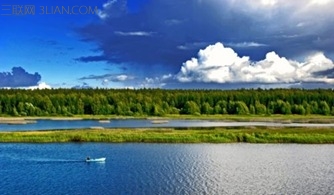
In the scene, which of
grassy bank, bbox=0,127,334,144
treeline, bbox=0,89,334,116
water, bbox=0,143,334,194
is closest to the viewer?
water, bbox=0,143,334,194

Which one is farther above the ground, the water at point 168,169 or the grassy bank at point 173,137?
the grassy bank at point 173,137

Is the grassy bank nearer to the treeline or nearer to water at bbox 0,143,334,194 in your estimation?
water at bbox 0,143,334,194

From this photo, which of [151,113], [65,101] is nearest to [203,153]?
[151,113]

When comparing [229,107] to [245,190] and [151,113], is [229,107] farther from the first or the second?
[245,190]

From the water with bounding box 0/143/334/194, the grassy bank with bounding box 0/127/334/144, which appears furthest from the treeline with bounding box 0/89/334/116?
the water with bounding box 0/143/334/194

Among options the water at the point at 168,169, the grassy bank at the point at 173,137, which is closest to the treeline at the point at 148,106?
the grassy bank at the point at 173,137

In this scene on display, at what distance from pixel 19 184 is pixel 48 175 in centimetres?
517

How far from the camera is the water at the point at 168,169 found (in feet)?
146

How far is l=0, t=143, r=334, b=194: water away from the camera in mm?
44500

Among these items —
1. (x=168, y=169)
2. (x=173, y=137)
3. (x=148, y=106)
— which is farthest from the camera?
(x=148, y=106)

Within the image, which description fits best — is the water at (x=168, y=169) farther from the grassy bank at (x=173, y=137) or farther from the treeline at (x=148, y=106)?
the treeline at (x=148, y=106)

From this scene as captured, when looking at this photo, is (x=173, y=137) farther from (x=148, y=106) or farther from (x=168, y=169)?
(x=148, y=106)

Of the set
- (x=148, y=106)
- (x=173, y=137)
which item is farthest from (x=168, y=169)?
(x=148, y=106)

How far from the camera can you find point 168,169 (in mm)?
53625
